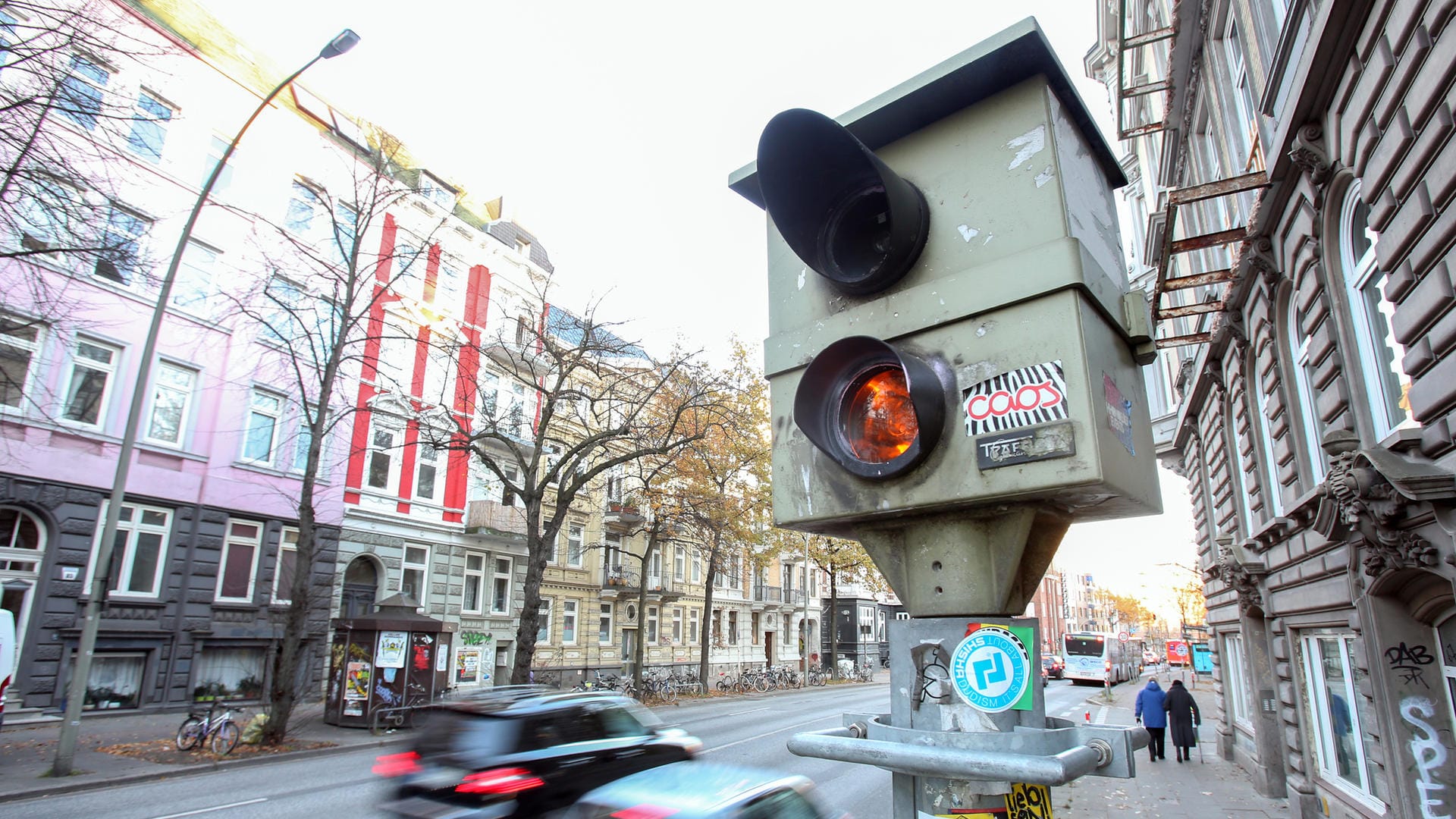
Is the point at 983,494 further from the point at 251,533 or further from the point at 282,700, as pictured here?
the point at 251,533

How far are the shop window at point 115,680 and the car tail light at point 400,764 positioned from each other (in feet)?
49.6

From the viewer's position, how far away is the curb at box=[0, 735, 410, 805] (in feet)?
32.6

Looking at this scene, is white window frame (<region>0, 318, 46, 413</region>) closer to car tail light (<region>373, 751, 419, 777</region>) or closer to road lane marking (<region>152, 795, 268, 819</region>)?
road lane marking (<region>152, 795, 268, 819</region>)

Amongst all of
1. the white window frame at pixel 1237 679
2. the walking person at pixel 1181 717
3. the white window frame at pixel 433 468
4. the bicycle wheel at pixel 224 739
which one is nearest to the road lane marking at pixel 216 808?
the bicycle wheel at pixel 224 739

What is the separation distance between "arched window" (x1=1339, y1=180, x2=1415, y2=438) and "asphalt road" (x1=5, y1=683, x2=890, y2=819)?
5895mm

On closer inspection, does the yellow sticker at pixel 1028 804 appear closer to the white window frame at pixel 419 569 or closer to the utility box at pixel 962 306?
the utility box at pixel 962 306

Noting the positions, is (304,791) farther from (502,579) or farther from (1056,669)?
(1056,669)

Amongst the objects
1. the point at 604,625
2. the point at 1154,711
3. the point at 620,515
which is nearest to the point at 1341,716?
the point at 1154,711

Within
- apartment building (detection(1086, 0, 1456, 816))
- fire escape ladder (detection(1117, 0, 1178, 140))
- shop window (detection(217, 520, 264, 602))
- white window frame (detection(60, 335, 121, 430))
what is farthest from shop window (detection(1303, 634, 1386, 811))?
white window frame (detection(60, 335, 121, 430))

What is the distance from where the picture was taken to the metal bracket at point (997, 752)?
78.7 inches

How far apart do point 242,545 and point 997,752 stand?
2284 cm

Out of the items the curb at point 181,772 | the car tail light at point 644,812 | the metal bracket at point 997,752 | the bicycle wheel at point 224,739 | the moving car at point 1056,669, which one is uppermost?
the metal bracket at point 997,752

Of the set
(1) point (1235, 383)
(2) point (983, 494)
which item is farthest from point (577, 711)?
(1) point (1235, 383)

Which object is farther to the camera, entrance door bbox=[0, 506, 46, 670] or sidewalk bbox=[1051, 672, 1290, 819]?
entrance door bbox=[0, 506, 46, 670]
